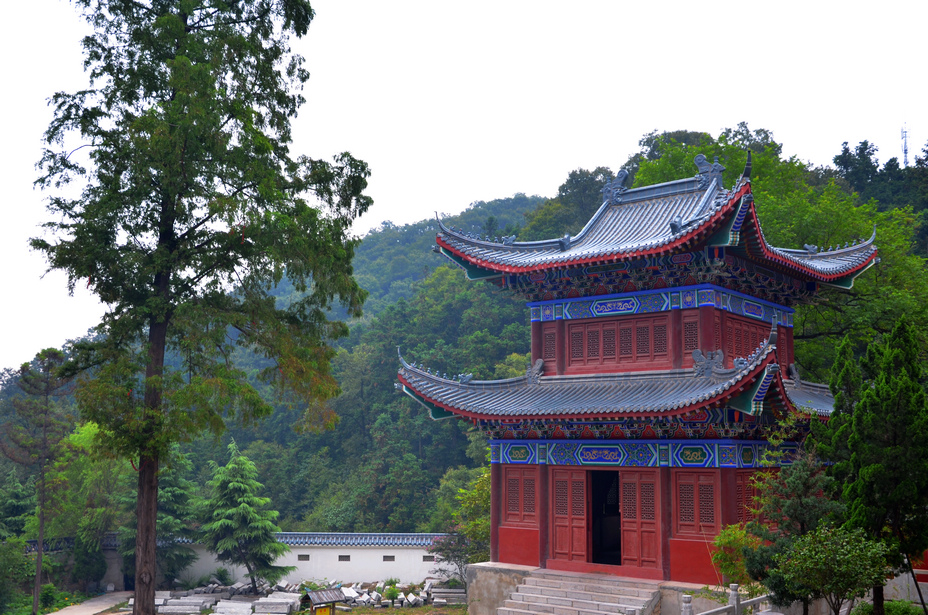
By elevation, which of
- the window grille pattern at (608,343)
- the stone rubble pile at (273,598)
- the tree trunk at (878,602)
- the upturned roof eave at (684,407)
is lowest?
the stone rubble pile at (273,598)

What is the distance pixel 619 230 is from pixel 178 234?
29.6 ft

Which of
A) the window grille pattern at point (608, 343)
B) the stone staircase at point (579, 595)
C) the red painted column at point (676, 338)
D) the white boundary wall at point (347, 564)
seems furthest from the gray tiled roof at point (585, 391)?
the white boundary wall at point (347, 564)

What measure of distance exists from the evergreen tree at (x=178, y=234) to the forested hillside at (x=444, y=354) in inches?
95.2

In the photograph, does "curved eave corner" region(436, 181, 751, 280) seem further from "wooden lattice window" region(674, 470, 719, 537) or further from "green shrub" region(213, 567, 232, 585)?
"green shrub" region(213, 567, 232, 585)

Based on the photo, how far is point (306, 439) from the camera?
51812 millimetres

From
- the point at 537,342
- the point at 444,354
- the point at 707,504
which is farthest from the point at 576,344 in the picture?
the point at 444,354

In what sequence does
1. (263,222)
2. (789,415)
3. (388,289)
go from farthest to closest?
(388,289)
(263,222)
(789,415)

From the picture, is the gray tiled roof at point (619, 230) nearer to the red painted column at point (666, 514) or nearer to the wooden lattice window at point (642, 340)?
the wooden lattice window at point (642, 340)

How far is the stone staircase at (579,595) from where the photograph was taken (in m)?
14.7

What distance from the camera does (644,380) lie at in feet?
53.3

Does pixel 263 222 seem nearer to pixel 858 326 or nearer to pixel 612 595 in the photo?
pixel 612 595

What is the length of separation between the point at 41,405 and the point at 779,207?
25.9m

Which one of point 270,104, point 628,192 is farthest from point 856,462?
point 270,104

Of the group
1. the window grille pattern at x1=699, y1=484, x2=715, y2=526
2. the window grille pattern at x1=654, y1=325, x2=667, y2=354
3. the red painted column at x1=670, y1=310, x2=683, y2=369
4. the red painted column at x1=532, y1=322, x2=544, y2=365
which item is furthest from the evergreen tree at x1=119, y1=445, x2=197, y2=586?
the window grille pattern at x1=699, y1=484, x2=715, y2=526
